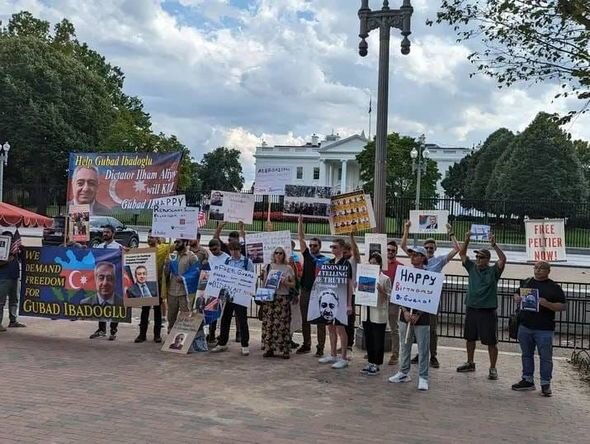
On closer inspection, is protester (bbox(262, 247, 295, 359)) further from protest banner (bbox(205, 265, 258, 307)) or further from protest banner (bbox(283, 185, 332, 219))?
protest banner (bbox(283, 185, 332, 219))

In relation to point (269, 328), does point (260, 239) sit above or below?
above

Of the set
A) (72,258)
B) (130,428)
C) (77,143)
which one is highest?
(77,143)

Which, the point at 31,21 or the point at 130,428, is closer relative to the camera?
the point at 130,428

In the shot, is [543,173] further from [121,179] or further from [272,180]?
[121,179]

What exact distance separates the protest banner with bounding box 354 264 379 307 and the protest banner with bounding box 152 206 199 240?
2919mm

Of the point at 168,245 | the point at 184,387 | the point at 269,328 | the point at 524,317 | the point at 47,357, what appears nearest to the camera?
the point at 184,387

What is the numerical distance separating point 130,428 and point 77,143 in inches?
1709

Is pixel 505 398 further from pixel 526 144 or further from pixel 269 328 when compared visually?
pixel 526 144

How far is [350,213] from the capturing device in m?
9.34

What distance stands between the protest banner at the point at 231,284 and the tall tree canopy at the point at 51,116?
36916 millimetres

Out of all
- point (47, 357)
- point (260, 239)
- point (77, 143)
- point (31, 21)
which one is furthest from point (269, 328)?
point (31, 21)

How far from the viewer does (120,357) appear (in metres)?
8.42

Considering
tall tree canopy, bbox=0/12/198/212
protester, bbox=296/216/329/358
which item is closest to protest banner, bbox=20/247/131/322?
protester, bbox=296/216/329/358

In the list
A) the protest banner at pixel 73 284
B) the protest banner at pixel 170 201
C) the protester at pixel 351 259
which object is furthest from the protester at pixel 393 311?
the protest banner at pixel 73 284
